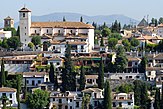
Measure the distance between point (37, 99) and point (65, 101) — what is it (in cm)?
214

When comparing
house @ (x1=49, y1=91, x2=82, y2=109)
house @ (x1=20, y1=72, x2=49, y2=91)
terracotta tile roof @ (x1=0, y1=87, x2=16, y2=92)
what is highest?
house @ (x1=20, y1=72, x2=49, y2=91)

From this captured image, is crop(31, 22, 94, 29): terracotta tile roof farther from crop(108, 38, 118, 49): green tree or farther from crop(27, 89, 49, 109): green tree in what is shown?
crop(27, 89, 49, 109): green tree

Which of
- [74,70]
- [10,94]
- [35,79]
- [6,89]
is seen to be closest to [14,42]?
[35,79]

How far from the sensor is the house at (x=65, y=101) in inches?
1636

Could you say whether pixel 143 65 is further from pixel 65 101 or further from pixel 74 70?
pixel 65 101

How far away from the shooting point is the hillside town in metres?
41.4

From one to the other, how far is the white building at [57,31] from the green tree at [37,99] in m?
16.9

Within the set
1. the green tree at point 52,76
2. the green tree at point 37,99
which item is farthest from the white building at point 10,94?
the green tree at point 52,76

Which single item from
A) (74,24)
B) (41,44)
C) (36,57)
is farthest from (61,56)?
(74,24)

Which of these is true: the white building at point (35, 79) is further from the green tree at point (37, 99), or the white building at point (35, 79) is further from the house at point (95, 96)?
the house at point (95, 96)

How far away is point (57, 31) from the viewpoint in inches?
2450

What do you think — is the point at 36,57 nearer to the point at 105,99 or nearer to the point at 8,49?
the point at 8,49

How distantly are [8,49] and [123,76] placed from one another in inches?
630

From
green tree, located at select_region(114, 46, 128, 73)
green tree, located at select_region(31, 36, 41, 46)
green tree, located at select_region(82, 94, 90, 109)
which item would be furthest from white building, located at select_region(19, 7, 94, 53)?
green tree, located at select_region(82, 94, 90, 109)
